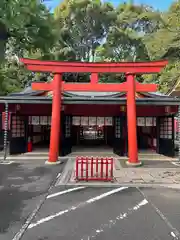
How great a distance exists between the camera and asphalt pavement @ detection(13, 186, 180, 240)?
4.77 meters

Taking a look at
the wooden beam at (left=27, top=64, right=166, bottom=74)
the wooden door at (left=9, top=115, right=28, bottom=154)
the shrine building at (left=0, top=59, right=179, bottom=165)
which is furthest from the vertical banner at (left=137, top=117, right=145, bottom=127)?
the wooden door at (left=9, top=115, right=28, bottom=154)

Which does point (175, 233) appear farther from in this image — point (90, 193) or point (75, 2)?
point (75, 2)

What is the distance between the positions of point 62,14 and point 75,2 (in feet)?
8.16

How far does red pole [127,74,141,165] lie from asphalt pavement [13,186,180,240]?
173 inches

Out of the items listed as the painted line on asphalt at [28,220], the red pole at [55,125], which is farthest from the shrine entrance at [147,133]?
the painted line on asphalt at [28,220]

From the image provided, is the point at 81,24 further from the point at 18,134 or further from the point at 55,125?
the point at 55,125

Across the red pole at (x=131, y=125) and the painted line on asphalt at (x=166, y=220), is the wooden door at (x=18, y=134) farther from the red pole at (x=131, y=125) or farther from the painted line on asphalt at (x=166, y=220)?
the painted line on asphalt at (x=166, y=220)

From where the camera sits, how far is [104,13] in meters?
35.3

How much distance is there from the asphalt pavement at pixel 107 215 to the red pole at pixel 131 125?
4.38m

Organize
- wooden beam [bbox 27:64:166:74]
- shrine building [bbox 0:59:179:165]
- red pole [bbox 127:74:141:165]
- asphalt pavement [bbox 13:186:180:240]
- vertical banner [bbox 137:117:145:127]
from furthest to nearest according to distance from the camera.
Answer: vertical banner [bbox 137:117:145:127] → shrine building [bbox 0:59:179:165] → wooden beam [bbox 27:64:166:74] → red pole [bbox 127:74:141:165] → asphalt pavement [bbox 13:186:180:240]

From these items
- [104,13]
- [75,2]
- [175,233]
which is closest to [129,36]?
[104,13]

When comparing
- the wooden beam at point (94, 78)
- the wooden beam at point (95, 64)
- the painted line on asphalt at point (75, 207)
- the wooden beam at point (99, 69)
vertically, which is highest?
the wooden beam at point (95, 64)

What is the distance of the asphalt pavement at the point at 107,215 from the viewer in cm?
477

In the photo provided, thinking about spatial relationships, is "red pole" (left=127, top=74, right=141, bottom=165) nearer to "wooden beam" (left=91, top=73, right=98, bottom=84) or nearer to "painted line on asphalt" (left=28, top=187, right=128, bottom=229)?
"wooden beam" (left=91, top=73, right=98, bottom=84)
